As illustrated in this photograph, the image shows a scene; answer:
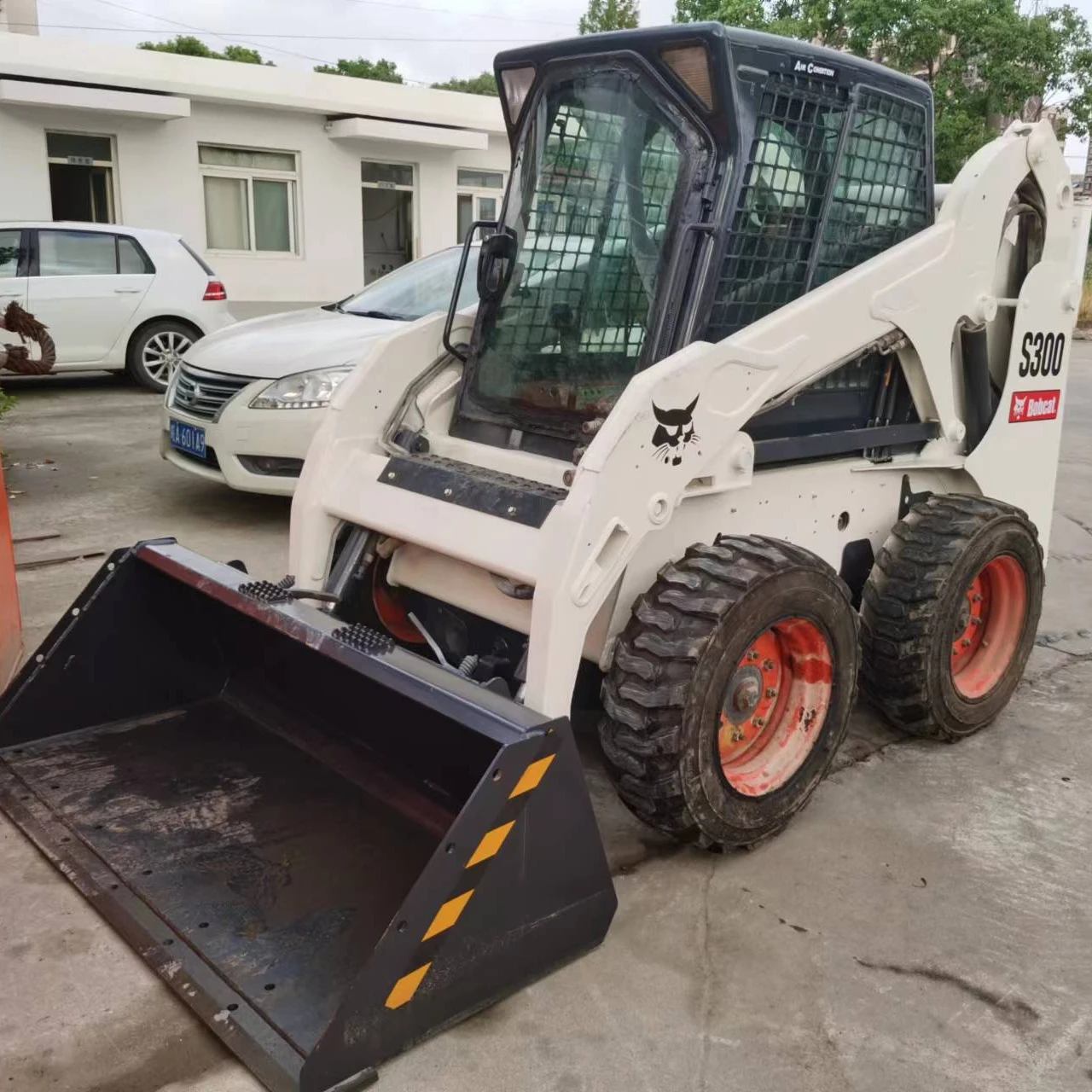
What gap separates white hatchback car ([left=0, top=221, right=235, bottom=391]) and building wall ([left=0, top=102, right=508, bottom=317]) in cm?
457

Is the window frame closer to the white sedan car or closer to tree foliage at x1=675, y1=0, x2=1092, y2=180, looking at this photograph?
the white sedan car

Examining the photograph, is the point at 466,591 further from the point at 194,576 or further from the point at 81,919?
the point at 81,919

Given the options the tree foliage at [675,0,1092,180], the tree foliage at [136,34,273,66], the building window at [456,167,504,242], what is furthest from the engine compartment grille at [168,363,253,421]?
the tree foliage at [136,34,273,66]

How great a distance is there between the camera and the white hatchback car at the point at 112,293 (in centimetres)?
1132

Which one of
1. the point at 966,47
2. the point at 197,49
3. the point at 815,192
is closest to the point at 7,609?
the point at 815,192

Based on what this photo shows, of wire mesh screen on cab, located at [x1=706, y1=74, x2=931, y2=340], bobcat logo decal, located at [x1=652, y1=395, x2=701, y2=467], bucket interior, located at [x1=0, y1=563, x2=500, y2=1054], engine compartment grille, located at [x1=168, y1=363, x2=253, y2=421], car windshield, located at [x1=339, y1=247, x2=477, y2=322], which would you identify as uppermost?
wire mesh screen on cab, located at [x1=706, y1=74, x2=931, y2=340]

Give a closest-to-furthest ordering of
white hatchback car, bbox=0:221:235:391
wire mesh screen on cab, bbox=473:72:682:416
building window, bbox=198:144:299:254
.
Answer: wire mesh screen on cab, bbox=473:72:682:416, white hatchback car, bbox=0:221:235:391, building window, bbox=198:144:299:254

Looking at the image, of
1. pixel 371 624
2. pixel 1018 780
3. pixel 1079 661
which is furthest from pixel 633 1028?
pixel 1079 661

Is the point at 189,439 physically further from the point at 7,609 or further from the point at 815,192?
the point at 815,192

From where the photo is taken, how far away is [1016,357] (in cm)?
429

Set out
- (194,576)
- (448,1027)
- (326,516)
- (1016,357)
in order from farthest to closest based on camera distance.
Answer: (1016,357) < (326,516) < (194,576) < (448,1027)

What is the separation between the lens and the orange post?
4.29 metres

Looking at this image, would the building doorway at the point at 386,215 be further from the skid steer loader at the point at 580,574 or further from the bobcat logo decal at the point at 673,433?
the bobcat logo decal at the point at 673,433

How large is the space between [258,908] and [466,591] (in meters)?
1.11
